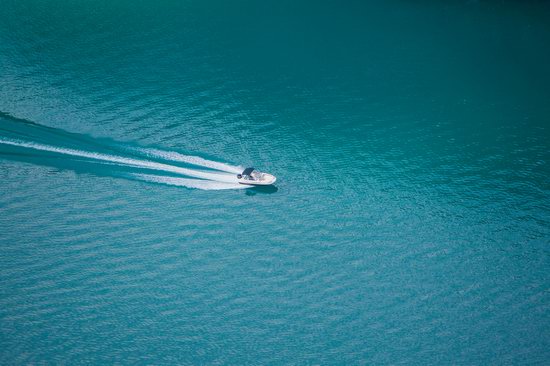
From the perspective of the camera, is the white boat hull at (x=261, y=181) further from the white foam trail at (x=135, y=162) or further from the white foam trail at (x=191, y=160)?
the white foam trail at (x=191, y=160)

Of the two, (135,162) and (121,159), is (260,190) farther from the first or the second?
(121,159)

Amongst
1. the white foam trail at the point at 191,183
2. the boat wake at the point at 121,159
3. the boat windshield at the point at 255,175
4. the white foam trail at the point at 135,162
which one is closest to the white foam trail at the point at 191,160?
the boat wake at the point at 121,159

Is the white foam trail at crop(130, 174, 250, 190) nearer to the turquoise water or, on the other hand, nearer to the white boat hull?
the turquoise water

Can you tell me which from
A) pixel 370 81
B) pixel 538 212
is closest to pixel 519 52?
pixel 370 81

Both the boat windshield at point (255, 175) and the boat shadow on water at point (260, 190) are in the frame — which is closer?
the boat windshield at point (255, 175)

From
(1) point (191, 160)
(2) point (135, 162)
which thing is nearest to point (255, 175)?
(1) point (191, 160)

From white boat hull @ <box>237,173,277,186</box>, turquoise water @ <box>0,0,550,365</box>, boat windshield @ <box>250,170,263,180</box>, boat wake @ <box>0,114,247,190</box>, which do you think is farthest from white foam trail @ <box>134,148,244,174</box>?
boat windshield @ <box>250,170,263,180</box>

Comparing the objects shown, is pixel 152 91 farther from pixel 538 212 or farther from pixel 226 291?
pixel 538 212

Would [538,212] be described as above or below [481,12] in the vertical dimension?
below
